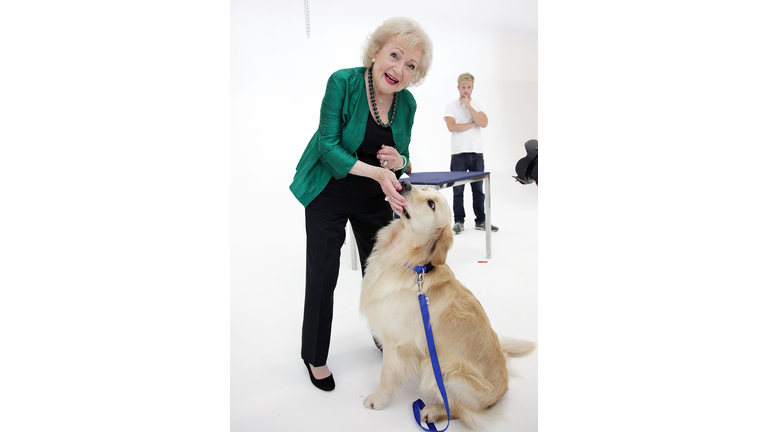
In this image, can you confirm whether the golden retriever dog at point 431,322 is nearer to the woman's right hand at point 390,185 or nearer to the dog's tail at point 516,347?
the woman's right hand at point 390,185

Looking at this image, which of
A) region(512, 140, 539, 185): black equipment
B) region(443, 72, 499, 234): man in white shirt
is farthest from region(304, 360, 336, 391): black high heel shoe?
region(443, 72, 499, 234): man in white shirt

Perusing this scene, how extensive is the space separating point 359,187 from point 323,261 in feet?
1.15

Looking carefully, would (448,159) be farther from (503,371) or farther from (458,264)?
(503,371)

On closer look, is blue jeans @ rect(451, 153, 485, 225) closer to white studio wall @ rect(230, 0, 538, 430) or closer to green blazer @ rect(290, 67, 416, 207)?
white studio wall @ rect(230, 0, 538, 430)

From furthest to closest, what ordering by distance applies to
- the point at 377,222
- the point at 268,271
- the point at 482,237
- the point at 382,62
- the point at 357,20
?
the point at 357,20 < the point at 482,237 < the point at 268,271 < the point at 377,222 < the point at 382,62

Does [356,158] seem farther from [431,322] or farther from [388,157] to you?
[431,322]

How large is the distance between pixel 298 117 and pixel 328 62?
2.66 ft

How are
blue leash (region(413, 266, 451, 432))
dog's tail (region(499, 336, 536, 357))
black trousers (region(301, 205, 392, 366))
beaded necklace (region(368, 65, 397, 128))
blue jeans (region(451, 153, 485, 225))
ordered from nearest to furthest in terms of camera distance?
blue leash (region(413, 266, 451, 432)) < beaded necklace (region(368, 65, 397, 128)) < black trousers (region(301, 205, 392, 366)) < dog's tail (region(499, 336, 536, 357)) < blue jeans (region(451, 153, 485, 225))

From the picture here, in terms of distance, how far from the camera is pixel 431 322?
1.55 m

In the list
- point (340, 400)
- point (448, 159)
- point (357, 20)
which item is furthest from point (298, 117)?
point (340, 400)

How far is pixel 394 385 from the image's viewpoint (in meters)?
1.64

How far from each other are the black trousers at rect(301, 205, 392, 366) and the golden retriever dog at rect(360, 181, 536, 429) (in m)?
0.14

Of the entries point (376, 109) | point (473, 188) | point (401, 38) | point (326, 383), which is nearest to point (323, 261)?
point (326, 383)

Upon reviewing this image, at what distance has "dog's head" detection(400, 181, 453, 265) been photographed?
161 cm
